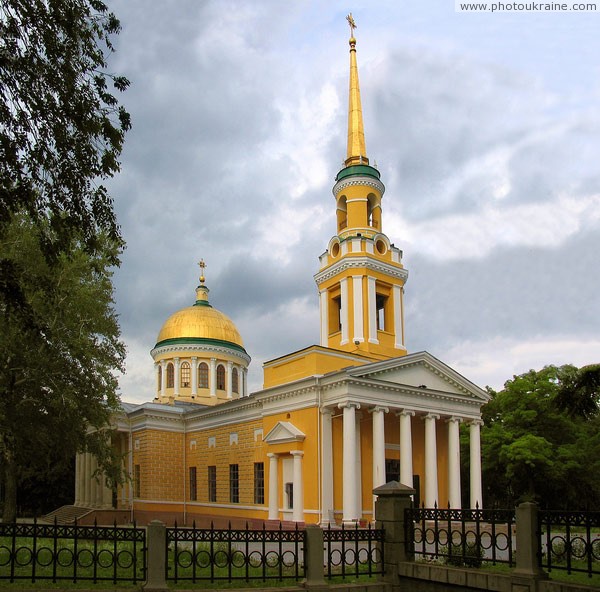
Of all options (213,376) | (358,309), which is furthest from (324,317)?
(213,376)

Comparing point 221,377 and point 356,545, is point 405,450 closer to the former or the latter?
point 356,545

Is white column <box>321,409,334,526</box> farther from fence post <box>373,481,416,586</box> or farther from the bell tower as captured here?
fence post <box>373,481,416,586</box>

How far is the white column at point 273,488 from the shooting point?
1053 inches

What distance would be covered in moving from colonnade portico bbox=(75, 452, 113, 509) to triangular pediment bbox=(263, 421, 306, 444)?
13991mm

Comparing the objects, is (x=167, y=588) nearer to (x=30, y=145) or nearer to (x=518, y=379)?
(x=30, y=145)

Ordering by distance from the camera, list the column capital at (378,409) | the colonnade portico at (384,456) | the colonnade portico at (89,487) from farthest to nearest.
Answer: the colonnade portico at (89,487)
the column capital at (378,409)
the colonnade portico at (384,456)

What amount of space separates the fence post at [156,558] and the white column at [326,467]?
1563 centimetres

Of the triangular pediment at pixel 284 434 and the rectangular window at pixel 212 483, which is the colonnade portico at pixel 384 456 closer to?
the triangular pediment at pixel 284 434

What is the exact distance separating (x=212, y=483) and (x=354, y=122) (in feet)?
63.0

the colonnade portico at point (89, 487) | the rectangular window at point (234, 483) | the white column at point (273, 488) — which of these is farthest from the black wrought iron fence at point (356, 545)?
the colonnade portico at point (89, 487)

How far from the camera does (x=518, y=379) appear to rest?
35.0 m

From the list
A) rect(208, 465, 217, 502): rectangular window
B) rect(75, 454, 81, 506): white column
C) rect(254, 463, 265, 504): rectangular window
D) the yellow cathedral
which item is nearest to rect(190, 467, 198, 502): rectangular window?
the yellow cathedral

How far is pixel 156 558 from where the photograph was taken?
30.6ft

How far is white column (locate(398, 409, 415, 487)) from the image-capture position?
25406 millimetres
